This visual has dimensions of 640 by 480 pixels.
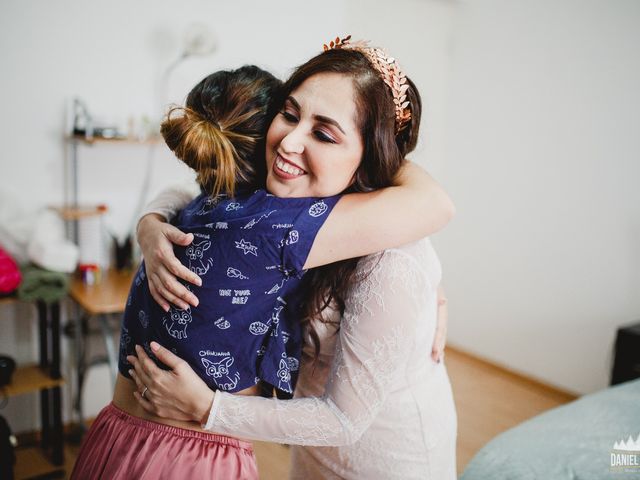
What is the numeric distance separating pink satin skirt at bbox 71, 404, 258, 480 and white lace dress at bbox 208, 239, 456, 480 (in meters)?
0.08

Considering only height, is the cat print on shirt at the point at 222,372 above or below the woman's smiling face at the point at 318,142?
below

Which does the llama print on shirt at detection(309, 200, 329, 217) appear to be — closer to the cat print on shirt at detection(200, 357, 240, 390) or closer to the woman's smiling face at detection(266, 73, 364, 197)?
the woman's smiling face at detection(266, 73, 364, 197)

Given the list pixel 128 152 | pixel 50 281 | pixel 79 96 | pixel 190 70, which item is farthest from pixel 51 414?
pixel 190 70

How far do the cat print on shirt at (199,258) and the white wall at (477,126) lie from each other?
4.74 feet

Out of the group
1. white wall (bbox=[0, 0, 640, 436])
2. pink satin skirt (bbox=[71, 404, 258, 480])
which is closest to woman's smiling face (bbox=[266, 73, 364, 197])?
pink satin skirt (bbox=[71, 404, 258, 480])

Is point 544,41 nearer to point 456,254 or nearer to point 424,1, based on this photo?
point 424,1

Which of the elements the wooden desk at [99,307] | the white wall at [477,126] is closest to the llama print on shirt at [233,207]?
the white wall at [477,126]

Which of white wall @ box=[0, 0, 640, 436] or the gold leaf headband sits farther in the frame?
white wall @ box=[0, 0, 640, 436]

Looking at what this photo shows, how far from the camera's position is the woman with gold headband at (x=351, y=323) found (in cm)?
97

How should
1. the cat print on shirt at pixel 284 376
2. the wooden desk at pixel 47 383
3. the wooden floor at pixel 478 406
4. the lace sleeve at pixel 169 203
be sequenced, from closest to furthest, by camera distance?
the cat print on shirt at pixel 284 376
the lace sleeve at pixel 169 203
the wooden desk at pixel 47 383
the wooden floor at pixel 478 406

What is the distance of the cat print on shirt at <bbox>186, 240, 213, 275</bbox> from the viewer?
3.13 ft

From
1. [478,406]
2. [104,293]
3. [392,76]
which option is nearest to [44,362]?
[104,293]

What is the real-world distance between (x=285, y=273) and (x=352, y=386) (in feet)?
0.75

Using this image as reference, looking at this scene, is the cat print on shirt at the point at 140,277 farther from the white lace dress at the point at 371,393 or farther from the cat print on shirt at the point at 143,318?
the white lace dress at the point at 371,393
